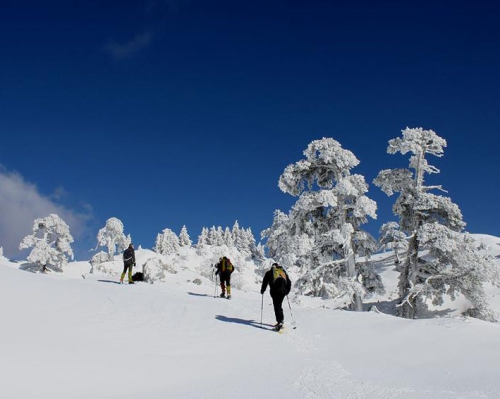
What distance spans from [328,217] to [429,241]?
534cm

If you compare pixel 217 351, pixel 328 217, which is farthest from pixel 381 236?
pixel 217 351

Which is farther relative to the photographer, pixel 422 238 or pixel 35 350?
pixel 422 238

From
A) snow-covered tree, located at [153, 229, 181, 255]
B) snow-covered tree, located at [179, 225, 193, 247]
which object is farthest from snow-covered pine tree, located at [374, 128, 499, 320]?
snow-covered tree, located at [179, 225, 193, 247]

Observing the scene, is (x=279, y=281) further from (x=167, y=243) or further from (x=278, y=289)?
(x=167, y=243)

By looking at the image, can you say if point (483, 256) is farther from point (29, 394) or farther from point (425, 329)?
point (29, 394)

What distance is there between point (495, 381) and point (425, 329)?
172 inches

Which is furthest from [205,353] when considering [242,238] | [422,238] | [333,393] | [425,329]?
[242,238]

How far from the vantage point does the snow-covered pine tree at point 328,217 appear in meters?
21.1

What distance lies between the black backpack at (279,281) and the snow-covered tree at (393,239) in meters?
9.99

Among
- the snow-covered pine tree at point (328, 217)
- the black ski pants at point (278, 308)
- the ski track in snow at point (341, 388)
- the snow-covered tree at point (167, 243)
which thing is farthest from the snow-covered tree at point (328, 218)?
the snow-covered tree at point (167, 243)

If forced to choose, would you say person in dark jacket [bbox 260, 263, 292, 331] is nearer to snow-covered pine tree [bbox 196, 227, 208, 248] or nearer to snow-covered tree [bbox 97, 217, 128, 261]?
snow-covered tree [bbox 97, 217, 128, 261]

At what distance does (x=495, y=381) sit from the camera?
5984 millimetres

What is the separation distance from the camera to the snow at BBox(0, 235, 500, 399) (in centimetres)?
628

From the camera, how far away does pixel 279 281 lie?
11742 millimetres
